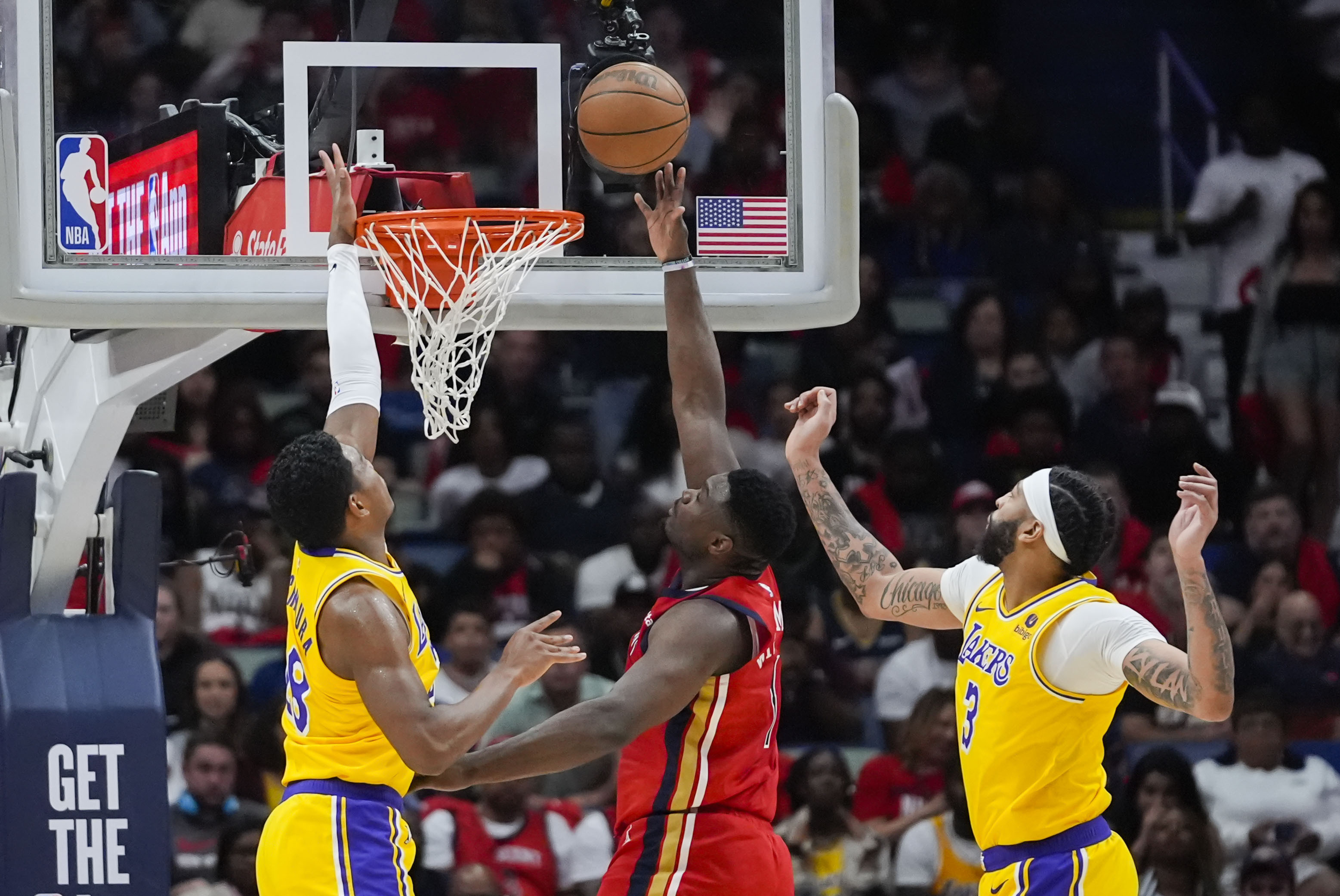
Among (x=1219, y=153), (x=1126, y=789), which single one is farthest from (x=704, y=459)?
(x=1219, y=153)

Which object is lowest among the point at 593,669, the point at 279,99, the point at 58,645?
the point at 593,669

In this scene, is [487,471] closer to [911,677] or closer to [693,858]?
[911,677]

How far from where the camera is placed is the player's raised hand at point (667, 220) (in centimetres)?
468

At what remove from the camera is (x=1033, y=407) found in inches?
348

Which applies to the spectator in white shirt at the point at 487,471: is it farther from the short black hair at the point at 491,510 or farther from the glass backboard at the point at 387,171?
the glass backboard at the point at 387,171

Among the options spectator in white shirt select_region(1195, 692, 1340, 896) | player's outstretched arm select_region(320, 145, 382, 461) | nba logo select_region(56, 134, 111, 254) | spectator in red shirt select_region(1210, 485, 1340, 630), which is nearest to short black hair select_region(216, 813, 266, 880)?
nba logo select_region(56, 134, 111, 254)

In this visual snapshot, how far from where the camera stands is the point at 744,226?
4934 millimetres

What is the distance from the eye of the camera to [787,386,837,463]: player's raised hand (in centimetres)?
482

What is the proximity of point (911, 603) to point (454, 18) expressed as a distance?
7.25 ft

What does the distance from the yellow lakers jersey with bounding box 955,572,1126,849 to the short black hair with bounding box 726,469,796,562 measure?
0.59 metres

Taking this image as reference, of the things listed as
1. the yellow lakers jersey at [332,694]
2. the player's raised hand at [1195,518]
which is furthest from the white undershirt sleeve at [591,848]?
the player's raised hand at [1195,518]

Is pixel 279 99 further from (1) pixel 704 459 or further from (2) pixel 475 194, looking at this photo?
(1) pixel 704 459

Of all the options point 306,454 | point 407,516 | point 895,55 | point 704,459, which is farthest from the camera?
point 895,55

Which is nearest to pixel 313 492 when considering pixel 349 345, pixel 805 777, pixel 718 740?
pixel 349 345
